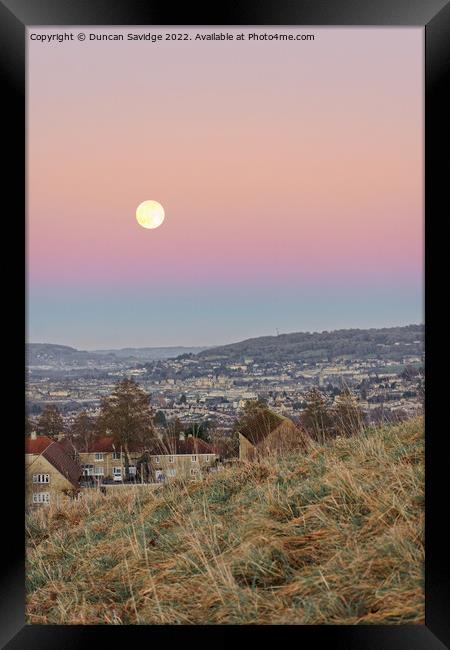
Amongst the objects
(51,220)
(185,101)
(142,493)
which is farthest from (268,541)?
(185,101)

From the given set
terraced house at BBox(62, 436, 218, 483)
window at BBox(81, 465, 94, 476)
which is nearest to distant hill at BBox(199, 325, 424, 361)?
terraced house at BBox(62, 436, 218, 483)

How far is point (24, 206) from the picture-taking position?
2109mm

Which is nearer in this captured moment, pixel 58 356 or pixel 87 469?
pixel 58 356

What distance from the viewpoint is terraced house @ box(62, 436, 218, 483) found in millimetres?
2576

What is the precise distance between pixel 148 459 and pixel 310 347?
92 centimetres

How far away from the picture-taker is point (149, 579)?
7.21ft

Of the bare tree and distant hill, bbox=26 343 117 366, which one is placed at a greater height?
distant hill, bbox=26 343 117 366

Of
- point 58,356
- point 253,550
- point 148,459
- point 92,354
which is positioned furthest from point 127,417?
point 253,550

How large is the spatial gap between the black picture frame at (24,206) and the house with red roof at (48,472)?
12cm

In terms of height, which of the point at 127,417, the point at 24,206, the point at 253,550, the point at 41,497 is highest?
the point at 24,206

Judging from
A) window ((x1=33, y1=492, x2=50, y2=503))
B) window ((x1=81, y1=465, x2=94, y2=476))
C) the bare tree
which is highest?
the bare tree

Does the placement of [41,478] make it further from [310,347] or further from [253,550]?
[310,347]

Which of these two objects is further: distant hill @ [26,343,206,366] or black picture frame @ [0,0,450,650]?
distant hill @ [26,343,206,366]

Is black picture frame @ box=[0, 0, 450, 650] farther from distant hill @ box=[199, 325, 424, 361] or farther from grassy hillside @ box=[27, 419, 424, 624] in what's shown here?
distant hill @ box=[199, 325, 424, 361]
